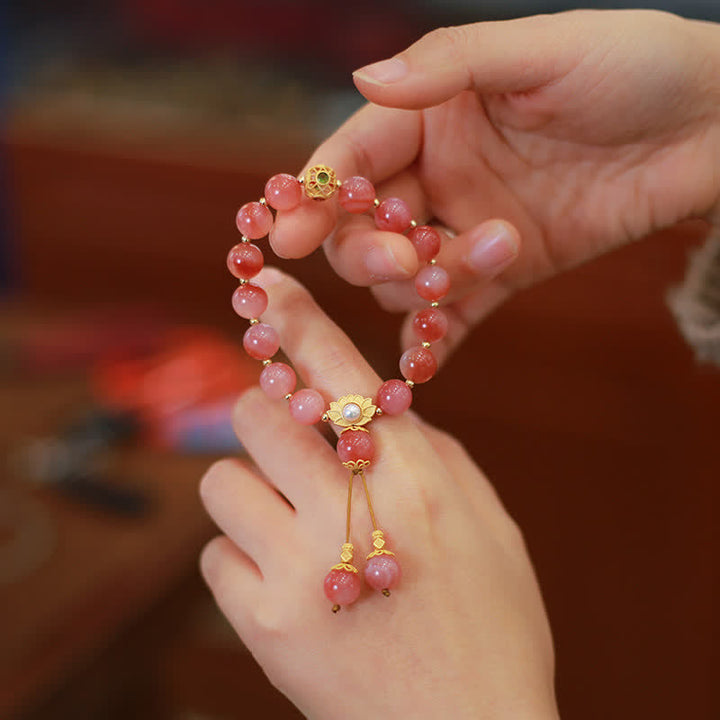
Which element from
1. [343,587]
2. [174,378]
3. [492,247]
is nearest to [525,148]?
[492,247]

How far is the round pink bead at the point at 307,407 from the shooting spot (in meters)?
0.72

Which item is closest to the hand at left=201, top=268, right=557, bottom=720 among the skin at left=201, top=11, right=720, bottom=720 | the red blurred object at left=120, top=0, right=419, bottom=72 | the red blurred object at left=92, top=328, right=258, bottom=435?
the skin at left=201, top=11, right=720, bottom=720

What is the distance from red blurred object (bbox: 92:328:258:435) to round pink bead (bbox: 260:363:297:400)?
591 millimetres

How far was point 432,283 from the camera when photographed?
787mm

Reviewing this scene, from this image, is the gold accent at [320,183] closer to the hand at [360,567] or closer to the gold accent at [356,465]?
the hand at [360,567]

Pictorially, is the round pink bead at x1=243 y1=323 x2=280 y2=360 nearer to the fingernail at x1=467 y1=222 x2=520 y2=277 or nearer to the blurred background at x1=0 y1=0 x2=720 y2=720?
the fingernail at x1=467 y1=222 x2=520 y2=277

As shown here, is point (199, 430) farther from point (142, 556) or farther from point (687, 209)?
point (687, 209)

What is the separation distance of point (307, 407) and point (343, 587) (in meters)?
0.15

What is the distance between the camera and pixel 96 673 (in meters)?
1.03

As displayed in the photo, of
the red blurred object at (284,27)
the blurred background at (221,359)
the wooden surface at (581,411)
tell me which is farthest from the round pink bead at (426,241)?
the red blurred object at (284,27)

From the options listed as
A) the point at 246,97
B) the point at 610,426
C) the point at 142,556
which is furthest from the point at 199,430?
the point at 246,97

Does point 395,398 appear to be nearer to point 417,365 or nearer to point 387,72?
point 417,365

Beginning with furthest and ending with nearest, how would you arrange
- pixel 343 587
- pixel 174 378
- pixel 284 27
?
pixel 284 27 < pixel 174 378 < pixel 343 587

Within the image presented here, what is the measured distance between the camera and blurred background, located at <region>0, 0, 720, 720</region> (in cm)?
128
